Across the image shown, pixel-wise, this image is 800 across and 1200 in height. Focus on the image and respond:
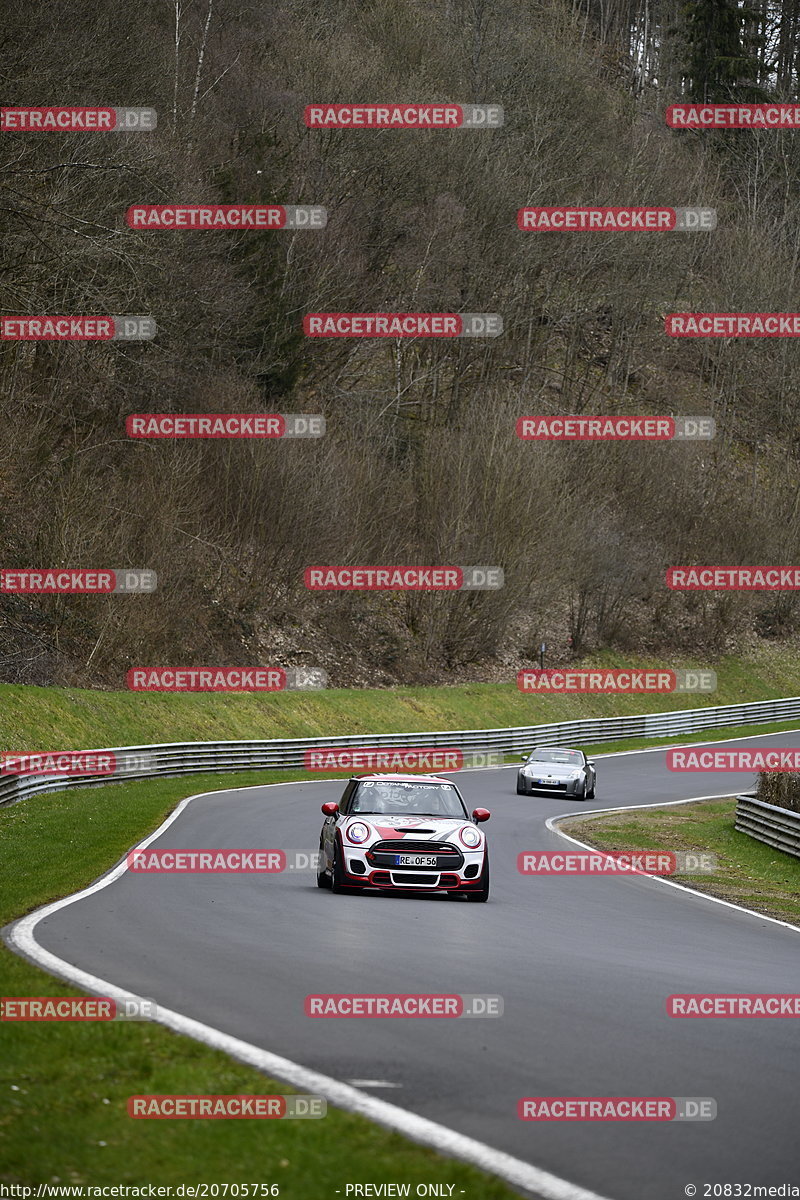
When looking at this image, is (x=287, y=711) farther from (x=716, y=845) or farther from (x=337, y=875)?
(x=337, y=875)

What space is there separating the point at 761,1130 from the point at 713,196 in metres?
83.8

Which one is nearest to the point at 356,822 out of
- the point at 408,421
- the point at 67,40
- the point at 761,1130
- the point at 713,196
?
the point at 761,1130

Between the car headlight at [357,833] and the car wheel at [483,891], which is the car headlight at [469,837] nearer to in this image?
the car wheel at [483,891]

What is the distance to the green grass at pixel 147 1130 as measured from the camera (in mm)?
5379

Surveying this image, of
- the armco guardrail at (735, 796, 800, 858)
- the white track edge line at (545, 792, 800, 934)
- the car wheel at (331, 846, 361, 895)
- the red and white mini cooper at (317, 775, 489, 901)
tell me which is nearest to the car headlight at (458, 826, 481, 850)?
the red and white mini cooper at (317, 775, 489, 901)

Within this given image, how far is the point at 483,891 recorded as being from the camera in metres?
16.1

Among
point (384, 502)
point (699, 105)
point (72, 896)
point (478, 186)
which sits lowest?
point (72, 896)

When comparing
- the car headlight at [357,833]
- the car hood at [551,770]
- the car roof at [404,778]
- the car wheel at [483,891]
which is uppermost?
the car roof at [404,778]

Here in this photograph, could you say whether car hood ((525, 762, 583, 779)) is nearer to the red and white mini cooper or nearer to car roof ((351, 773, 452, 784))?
car roof ((351, 773, 452, 784))

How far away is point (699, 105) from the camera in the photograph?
9138 centimetres

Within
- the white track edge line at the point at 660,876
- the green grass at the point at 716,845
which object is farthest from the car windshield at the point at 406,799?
the green grass at the point at 716,845

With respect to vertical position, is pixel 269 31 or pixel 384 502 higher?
pixel 269 31

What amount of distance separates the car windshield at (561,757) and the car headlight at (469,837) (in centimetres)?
1967

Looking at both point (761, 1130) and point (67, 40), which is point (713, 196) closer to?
point (67, 40)
